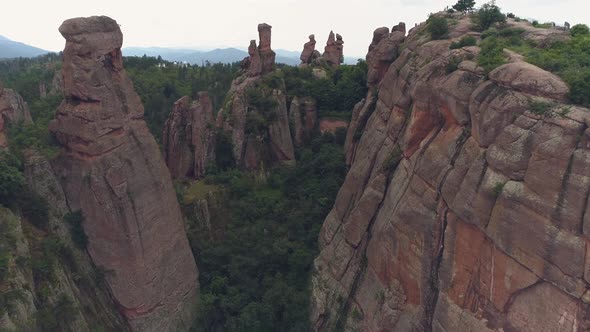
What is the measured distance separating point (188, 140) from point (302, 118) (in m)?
13.1

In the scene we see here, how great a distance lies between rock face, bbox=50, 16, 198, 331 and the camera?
926 inches

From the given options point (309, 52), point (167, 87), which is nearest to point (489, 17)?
point (309, 52)

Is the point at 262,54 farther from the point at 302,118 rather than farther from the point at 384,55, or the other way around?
the point at 384,55

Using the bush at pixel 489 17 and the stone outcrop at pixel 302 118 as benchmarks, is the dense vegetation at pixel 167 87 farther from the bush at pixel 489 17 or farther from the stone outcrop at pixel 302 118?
the bush at pixel 489 17

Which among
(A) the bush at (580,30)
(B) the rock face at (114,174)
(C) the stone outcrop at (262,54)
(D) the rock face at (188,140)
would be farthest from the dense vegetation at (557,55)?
(C) the stone outcrop at (262,54)

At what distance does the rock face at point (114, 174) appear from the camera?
2353 cm

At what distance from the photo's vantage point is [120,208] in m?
24.5

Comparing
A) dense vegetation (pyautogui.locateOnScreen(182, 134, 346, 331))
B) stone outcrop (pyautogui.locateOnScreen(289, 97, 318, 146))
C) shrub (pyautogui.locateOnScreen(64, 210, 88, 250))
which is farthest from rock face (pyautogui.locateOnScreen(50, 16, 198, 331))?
stone outcrop (pyautogui.locateOnScreen(289, 97, 318, 146))

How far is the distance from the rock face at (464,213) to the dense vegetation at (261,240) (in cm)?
228

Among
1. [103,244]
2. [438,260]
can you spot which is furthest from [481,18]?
[103,244]

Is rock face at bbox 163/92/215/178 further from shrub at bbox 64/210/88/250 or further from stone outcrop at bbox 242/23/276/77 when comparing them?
shrub at bbox 64/210/88/250

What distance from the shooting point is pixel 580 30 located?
23.6 metres

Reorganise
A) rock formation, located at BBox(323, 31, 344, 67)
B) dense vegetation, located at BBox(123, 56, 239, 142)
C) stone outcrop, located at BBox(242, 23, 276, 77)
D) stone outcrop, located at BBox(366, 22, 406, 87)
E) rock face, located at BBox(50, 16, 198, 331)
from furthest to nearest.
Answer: rock formation, located at BBox(323, 31, 344, 67) < dense vegetation, located at BBox(123, 56, 239, 142) < stone outcrop, located at BBox(242, 23, 276, 77) < stone outcrop, located at BBox(366, 22, 406, 87) < rock face, located at BBox(50, 16, 198, 331)

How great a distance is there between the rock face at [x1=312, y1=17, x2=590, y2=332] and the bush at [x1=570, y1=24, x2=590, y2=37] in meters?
5.88
